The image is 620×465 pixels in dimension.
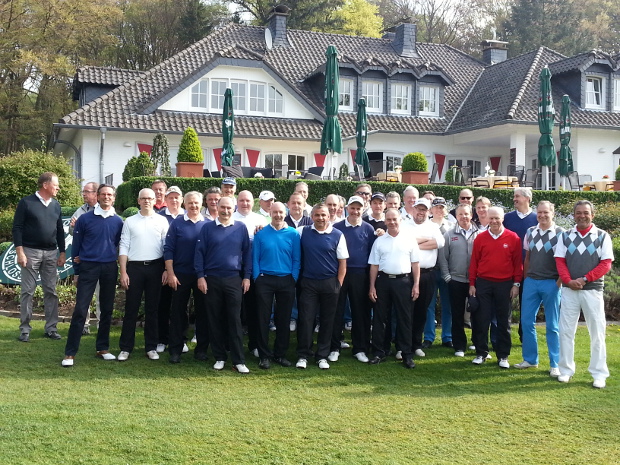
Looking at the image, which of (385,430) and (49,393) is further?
(49,393)

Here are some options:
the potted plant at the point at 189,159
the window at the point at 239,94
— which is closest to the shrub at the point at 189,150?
the potted plant at the point at 189,159

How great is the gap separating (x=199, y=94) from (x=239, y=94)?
1.38 meters

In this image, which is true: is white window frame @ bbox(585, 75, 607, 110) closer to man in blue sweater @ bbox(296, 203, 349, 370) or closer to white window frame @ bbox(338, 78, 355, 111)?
white window frame @ bbox(338, 78, 355, 111)

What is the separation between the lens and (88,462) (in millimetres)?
4312

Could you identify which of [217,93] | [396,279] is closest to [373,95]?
[217,93]

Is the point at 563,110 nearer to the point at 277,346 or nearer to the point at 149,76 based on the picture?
the point at 149,76

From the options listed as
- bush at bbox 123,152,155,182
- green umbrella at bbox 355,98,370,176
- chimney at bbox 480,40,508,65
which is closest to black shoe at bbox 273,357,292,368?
bush at bbox 123,152,155,182

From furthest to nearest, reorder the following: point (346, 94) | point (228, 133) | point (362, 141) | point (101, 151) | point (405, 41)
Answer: point (405, 41)
point (346, 94)
point (101, 151)
point (362, 141)
point (228, 133)

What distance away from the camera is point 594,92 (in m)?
25.3

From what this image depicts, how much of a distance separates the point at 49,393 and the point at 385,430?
2.83 m

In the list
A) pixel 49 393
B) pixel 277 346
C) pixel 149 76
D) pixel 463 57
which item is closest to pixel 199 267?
pixel 277 346

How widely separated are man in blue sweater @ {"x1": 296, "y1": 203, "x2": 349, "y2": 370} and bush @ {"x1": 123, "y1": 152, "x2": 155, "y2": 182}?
999 cm

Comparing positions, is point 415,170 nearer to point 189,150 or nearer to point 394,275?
point 189,150

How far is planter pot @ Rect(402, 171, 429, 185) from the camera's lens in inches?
712
